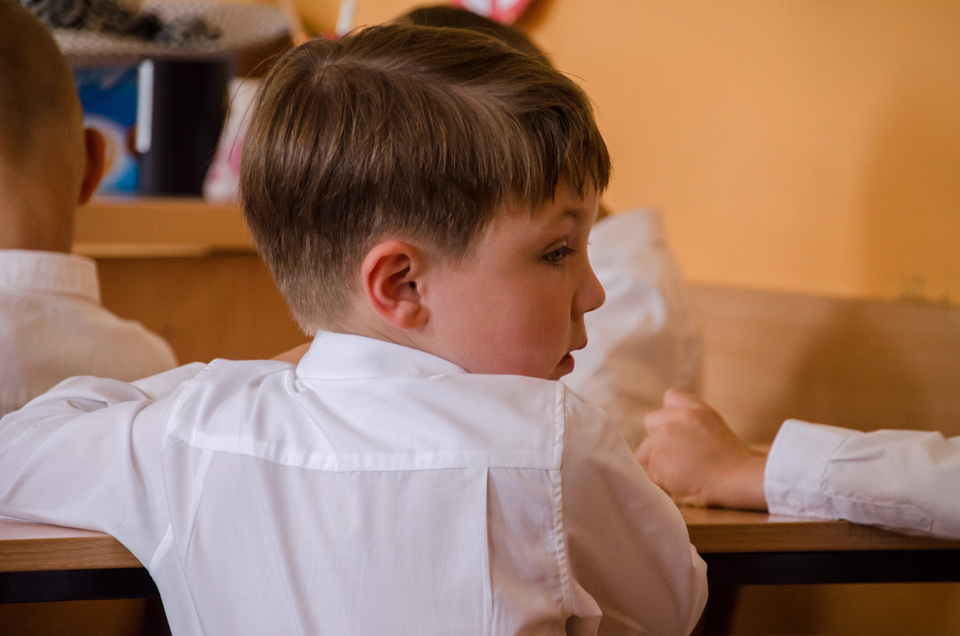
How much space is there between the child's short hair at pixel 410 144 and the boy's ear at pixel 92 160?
481mm

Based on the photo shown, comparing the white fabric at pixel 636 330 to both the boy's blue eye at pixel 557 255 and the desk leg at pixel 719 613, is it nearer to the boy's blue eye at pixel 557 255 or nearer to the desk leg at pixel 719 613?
the desk leg at pixel 719 613

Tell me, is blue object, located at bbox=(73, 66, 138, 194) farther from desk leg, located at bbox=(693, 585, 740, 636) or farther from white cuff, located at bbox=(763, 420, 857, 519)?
white cuff, located at bbox=(763, 420, 857, 519)

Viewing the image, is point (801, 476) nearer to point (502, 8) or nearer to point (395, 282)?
point (395, 282)

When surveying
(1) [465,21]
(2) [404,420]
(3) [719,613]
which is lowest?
(3) [719,613]

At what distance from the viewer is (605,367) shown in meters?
1.19

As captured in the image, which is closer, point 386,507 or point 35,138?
point 386,507

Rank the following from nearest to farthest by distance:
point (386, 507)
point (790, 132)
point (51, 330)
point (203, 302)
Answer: point (386, 507)
point (51, 330)
point (790, 132)
point (203, 302)

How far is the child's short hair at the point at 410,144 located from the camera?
570 millimetres

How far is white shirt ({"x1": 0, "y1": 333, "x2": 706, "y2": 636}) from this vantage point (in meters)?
0.52

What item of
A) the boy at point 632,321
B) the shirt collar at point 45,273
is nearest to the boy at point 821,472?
the boy at point 632,321

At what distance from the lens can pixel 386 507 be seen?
529mm

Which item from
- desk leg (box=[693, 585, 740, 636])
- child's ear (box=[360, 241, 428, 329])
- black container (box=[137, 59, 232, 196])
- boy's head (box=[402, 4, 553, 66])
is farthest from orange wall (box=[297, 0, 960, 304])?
black container (box=[137, 59, 232, 196])

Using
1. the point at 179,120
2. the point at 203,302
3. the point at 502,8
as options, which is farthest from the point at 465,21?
the point at 179,120

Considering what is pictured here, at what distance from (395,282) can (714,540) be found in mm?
286
